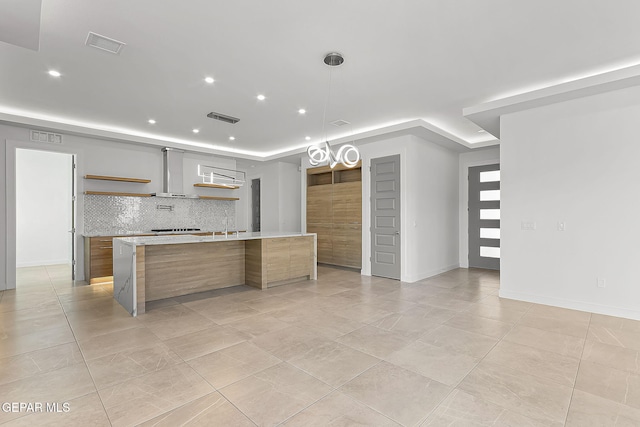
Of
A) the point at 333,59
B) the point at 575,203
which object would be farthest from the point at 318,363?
the point at 575,203

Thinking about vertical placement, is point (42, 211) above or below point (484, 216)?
above

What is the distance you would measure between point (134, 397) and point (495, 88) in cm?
501

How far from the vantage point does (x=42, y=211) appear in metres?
7.79

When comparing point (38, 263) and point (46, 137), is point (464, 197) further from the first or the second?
point (38, 263)

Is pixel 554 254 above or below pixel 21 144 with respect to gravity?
below

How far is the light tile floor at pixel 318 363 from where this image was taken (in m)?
1.97

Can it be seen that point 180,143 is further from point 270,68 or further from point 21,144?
point 270,68

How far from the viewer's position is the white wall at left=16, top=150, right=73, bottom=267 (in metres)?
7.50

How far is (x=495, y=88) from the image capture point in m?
4.17

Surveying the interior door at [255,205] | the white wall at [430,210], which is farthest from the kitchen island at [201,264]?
the interior door at [255,205]

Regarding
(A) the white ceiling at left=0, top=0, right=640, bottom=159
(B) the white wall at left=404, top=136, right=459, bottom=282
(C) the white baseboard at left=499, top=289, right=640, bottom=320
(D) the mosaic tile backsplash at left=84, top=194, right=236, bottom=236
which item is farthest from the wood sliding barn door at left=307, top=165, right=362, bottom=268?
(C) the white baseboard at left=499, top=289, right=640, bottom=320

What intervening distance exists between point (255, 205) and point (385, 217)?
4.97 meters

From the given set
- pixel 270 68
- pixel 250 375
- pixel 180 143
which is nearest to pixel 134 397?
pixel 250 375

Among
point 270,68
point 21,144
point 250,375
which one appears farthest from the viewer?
point 21,144
